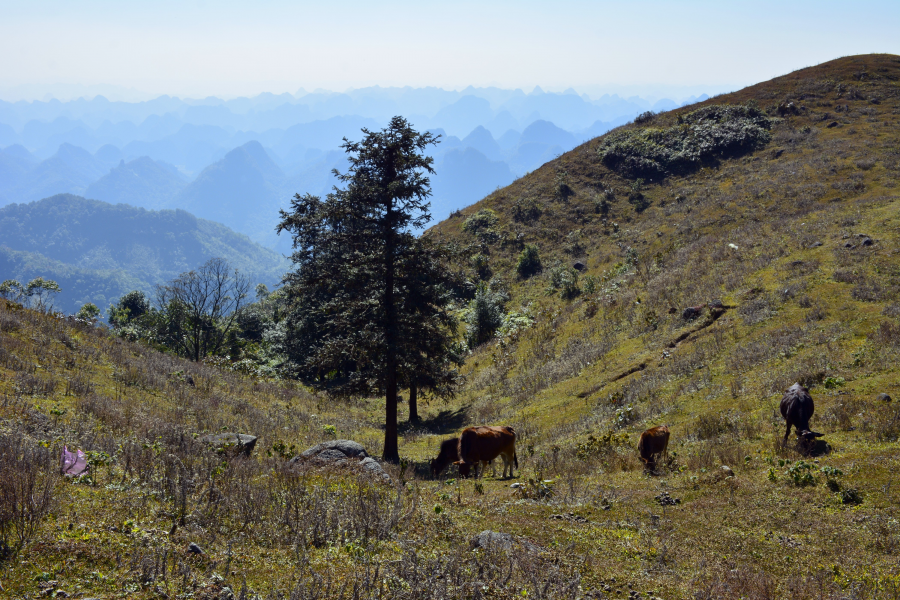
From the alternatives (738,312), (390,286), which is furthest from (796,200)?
(390,286)

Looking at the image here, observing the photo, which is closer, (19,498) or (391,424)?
(19,498)

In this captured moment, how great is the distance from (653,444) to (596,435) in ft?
11.4

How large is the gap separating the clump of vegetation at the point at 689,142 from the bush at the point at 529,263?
20.6m

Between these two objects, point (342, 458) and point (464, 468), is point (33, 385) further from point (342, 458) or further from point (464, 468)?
point (464, 468)

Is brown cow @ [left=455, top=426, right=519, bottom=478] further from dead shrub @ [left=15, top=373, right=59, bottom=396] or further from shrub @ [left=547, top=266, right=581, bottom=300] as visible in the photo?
shrub @ [left=547, top=266, right=581, bottom=300]

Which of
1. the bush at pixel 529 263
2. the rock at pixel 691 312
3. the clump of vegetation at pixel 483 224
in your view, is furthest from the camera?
the clump of vegetation at pixel 483 224

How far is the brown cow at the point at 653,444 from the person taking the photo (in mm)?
11961

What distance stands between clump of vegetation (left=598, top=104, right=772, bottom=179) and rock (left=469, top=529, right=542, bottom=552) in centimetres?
5656

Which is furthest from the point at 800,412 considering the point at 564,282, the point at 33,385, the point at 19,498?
the point at 564,282

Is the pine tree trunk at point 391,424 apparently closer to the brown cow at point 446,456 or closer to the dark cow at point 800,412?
the brown cow at point 446,456

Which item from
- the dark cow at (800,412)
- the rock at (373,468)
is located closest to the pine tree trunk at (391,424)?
the rock at (373,468)

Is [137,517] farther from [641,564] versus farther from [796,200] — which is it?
[796,200]

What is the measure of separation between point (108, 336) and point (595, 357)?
23.8m

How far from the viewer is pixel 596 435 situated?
15398mm
